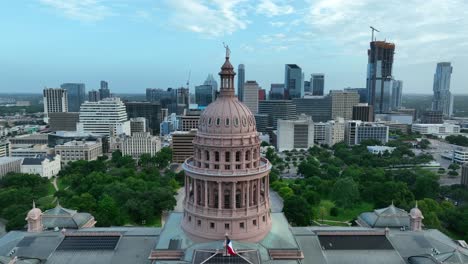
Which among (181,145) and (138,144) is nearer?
(181,145)

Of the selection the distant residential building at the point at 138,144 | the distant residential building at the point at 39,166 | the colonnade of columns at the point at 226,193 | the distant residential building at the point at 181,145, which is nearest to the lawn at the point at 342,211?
the colonnade of columns at the point at 226,193

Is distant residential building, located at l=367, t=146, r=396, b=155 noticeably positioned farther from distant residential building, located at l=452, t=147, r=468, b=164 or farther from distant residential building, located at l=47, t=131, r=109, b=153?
distant residential building, located at l=47, t=131, r=109, b=153

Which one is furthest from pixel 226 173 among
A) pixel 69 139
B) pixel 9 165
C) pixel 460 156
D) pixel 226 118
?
pixel 69 139

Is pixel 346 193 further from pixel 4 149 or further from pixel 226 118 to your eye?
pixel 4 149

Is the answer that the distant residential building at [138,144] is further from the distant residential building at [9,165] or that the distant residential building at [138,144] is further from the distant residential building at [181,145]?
the distant residential building at [9,165]

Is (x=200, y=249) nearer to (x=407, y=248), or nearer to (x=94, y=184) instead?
(x=407, y=248)

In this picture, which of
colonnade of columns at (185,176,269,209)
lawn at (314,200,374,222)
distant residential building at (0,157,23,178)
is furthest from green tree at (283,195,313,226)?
distant residential building at (0,157,23,178)

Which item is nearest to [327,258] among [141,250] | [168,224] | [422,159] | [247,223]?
[247,223]
